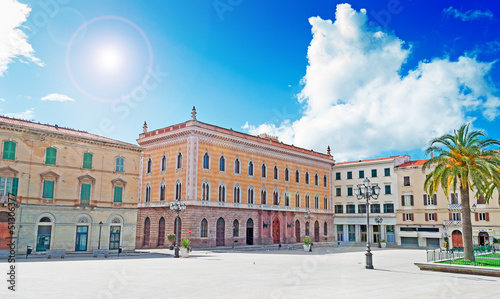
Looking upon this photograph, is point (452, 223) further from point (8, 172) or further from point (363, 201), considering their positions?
point (8, 172)

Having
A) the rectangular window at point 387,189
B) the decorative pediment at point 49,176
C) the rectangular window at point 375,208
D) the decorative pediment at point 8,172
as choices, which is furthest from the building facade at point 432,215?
the decorative pediment at point 8,172

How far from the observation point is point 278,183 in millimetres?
58469

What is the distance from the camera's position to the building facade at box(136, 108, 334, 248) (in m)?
46.6

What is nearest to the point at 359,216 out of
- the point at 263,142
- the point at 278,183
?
the point at 278,183

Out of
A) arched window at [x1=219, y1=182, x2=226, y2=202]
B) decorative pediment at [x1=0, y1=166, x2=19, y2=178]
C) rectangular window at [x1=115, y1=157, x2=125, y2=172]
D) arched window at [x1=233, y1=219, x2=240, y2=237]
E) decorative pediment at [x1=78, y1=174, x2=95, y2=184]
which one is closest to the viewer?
decorative pediment at [x1=0, y1=166, x2=19, y2=178]

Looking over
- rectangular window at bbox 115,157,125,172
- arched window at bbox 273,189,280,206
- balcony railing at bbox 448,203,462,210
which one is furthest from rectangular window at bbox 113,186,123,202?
balcony railing at bbox 448,203,462,210

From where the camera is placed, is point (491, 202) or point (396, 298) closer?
point (396, 298)

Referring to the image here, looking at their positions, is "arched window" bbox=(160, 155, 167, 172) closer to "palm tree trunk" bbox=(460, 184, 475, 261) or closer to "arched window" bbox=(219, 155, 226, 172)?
"arched window" bbox=(219, 155, 226, 172)

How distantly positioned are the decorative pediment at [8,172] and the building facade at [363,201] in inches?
1917

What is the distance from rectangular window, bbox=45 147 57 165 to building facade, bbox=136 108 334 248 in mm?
14383

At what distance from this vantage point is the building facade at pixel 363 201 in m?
63.1

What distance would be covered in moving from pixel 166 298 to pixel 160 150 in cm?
3849

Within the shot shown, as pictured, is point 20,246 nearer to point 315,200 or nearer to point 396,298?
point 396,298

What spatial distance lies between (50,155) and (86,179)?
3.76m
